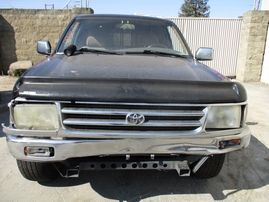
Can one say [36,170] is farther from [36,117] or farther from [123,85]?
[123,85]

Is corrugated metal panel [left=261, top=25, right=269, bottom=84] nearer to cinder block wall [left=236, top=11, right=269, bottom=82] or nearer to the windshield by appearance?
cinder block wall [left=236, top=11, right=269, bottom=82]

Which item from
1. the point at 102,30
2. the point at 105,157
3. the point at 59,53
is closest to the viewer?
the point at 105,157

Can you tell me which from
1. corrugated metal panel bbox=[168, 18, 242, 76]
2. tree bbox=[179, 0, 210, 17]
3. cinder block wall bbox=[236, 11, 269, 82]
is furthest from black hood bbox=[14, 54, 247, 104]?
tree bbox=[179, 0, 210, 17]

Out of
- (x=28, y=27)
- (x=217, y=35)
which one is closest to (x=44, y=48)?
(x=28, y=27)

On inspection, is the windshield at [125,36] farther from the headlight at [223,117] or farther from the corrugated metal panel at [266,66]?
the corrugated metal panel at [266,66]

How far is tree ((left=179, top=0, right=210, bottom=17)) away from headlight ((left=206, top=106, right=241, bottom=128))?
42405 mm

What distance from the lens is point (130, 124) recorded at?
1844 mm

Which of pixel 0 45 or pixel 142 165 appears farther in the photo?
pixel 0 45

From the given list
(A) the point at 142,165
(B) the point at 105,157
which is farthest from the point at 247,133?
(B) the point at 105,157

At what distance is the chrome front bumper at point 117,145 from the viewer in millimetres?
1831

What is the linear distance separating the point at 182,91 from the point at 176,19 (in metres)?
9.36

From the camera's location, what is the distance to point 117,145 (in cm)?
186

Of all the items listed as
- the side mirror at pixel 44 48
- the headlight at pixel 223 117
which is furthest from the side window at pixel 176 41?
the side mirror at pixel 44 48

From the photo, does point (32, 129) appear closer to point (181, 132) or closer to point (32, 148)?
point (32, 148)
